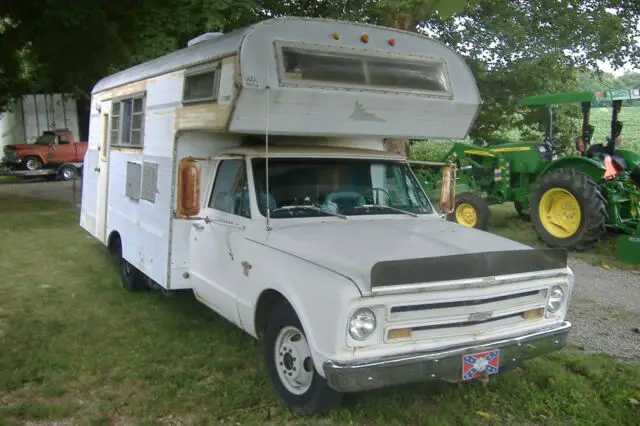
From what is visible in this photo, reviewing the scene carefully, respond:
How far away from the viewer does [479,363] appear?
12.2ft

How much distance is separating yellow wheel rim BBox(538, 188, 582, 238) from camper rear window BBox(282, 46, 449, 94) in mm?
5309

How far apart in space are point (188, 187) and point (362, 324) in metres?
1.87

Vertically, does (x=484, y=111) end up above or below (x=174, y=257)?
above

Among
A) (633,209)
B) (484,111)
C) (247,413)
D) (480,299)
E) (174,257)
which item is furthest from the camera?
(484,111)

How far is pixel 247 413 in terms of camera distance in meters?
4.07

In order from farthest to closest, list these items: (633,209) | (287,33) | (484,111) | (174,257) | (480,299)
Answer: (484,111) → (633,209) → (174,257) → (287,33) → (480,299)

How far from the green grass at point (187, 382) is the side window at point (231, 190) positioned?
3.94 ft

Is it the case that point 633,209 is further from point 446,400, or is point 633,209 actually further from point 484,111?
point 484,111

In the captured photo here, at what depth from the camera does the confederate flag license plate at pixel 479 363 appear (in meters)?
3.69

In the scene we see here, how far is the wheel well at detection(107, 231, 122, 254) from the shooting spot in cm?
758

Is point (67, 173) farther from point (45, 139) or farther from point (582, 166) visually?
point (582, 166)

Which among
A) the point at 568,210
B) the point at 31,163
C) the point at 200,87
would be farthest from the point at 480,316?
the point at 31,163

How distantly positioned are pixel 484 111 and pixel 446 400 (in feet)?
48.9

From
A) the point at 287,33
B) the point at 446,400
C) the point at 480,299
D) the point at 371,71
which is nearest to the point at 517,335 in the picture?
the point at 480,299
